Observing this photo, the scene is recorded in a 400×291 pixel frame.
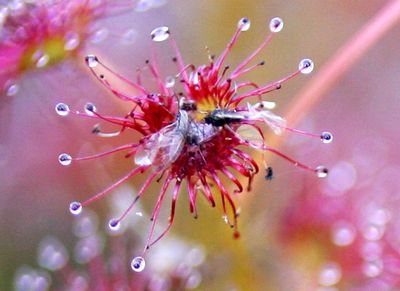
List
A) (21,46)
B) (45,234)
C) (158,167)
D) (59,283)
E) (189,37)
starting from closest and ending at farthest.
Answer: (158,167) < (21,46) < (59,283) < (45,234) < (189,37)

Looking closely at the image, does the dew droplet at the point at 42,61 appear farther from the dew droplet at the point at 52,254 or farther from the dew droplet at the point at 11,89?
the dew droplet at the point at 52,254

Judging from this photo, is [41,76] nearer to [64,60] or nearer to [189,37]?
[64,60]

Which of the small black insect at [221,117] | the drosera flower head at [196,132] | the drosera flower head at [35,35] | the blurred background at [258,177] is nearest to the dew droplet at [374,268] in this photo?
the blurred background at [258,177]

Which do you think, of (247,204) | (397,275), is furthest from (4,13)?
(397,275)

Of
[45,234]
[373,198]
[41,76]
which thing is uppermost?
[41,76]

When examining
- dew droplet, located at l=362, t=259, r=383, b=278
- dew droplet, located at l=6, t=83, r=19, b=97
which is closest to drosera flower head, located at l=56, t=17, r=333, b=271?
dew droplet, located at l=6, t=83, r=19, b=97

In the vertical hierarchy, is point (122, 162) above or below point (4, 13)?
below

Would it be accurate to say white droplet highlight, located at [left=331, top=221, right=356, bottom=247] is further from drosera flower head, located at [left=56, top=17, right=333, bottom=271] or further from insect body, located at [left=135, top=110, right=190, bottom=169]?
insect body, located at [left=135, top=110, right=190, bottom=169]

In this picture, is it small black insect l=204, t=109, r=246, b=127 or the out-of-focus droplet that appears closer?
small black insect l=204, t=109, r=246, b=127
